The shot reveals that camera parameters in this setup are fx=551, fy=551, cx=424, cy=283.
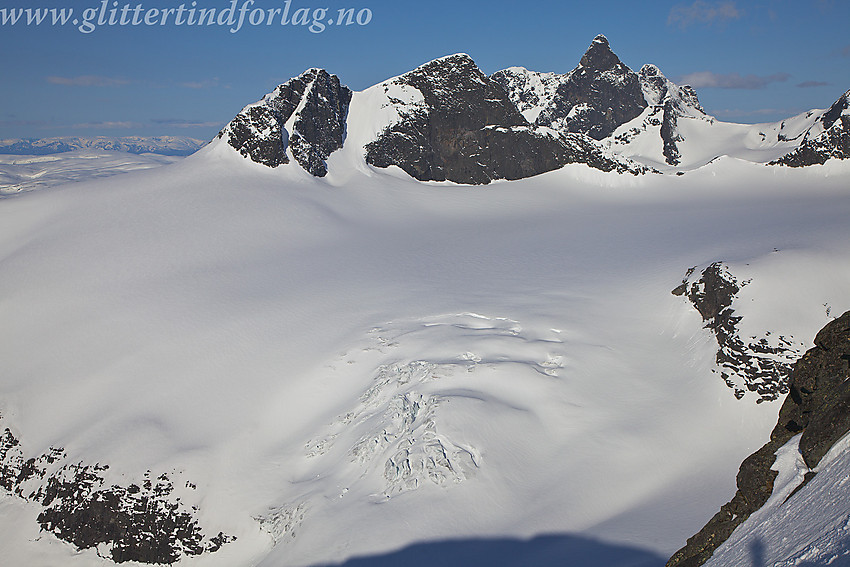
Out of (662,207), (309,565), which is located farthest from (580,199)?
(309,565)

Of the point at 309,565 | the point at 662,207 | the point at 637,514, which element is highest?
the point at 662,207

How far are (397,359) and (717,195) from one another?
59602 millimetres

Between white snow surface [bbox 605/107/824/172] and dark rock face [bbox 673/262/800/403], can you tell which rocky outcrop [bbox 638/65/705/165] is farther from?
dark rock face [bbox 673/262/800/403]

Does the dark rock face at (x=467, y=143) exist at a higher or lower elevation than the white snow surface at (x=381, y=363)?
higher

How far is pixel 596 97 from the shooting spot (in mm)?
136625

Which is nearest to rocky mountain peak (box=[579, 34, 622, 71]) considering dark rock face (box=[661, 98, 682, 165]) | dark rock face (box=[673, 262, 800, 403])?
dark rock face (box=[661, 98, 682, 165])

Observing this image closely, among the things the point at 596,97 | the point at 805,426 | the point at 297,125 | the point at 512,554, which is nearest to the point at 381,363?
the point at 512,554

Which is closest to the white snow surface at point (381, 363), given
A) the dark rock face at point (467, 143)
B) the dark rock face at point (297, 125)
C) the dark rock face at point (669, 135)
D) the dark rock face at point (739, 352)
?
the dark rock face at point (739, 352)

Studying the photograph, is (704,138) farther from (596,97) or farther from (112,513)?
(112,513)

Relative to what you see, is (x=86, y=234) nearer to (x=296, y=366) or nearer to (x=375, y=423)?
(x=296, y=366)

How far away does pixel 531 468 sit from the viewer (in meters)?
26.9

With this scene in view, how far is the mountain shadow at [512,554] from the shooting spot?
20297 mm

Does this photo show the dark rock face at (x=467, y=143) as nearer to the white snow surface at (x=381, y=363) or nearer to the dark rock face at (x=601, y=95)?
the white snow surface at (x=381, y=363)

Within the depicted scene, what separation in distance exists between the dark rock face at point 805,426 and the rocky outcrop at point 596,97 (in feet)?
428
